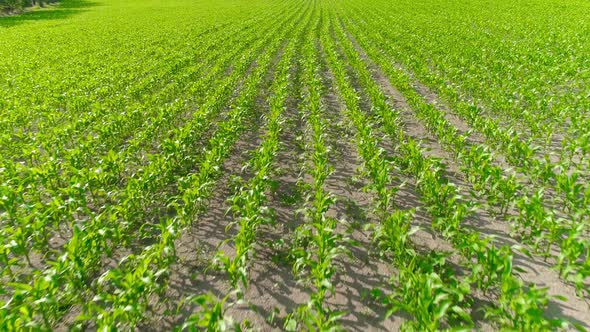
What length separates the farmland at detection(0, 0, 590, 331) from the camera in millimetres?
3867

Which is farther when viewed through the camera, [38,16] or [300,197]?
[38,16]

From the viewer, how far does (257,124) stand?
998cm

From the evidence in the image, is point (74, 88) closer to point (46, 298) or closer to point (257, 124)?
point (257, 124)

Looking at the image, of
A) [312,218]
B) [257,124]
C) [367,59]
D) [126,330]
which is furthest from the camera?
[367,59]

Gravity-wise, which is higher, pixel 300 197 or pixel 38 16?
pixel 38 16

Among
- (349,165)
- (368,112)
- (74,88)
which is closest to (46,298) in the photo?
(349,165)

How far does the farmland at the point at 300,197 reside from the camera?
3.87 meters

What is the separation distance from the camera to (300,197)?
6.43m

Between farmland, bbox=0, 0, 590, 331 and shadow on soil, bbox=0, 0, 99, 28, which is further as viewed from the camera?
shadow on soil, bbox=0, 0, 99, 28

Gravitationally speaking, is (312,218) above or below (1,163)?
below

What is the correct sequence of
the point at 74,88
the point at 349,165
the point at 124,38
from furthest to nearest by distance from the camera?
1. the point at 124,38
2. the point at 74,88
3. the point at 349,165

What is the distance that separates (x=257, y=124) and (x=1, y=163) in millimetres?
5988

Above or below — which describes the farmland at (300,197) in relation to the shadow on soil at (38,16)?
below

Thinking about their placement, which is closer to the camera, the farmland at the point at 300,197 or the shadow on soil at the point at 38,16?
the farmland at the point at 300,197
